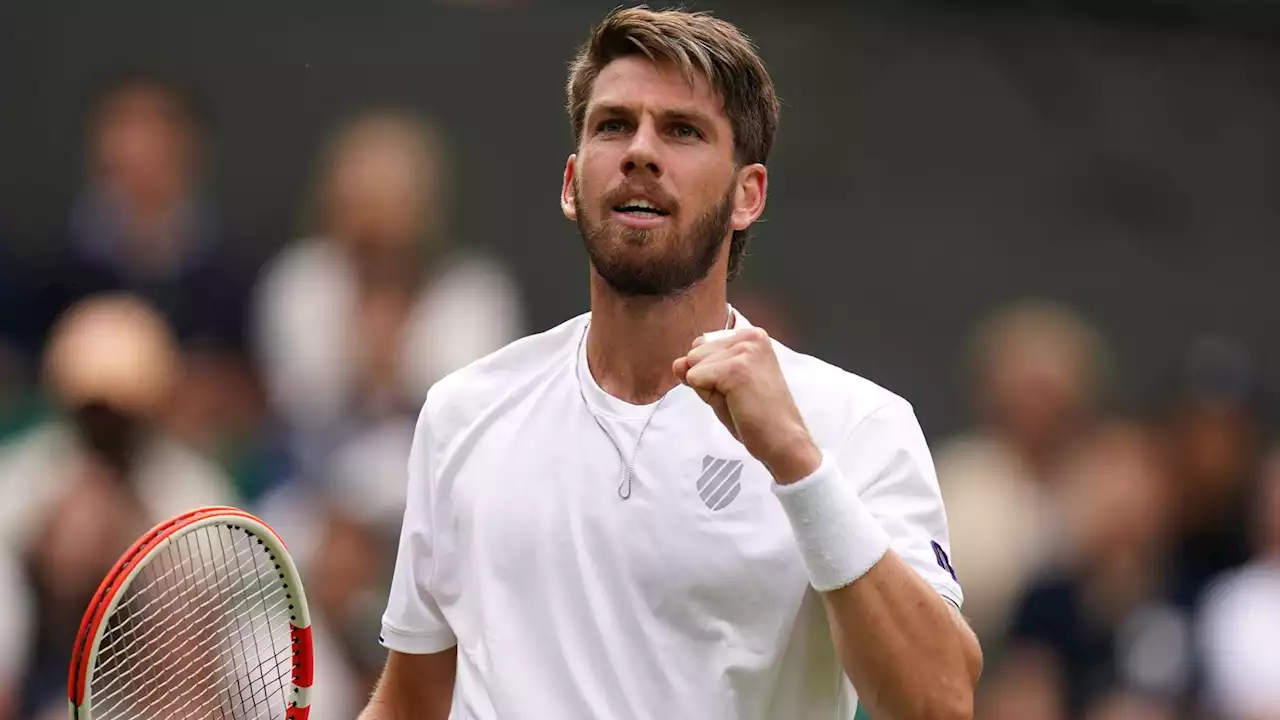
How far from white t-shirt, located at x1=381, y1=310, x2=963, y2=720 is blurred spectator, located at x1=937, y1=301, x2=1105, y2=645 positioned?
4273 mm

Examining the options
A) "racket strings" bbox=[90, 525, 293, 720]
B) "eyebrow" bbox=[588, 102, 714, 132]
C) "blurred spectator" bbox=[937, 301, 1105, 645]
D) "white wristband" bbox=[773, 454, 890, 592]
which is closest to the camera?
"white wristband" bbox=[773, 454, 890, 592]

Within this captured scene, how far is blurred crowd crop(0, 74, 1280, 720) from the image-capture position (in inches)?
257

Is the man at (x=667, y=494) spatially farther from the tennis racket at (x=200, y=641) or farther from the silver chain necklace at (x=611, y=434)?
the tennis racket at (x=200, y=641)

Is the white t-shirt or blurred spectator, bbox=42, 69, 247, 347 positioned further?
blurred spectator, bbox=42, 69, 247, 347

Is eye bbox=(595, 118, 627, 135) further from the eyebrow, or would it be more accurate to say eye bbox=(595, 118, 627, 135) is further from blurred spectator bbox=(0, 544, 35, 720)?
blurred spectator bbox=(0, 544, 35, 720)

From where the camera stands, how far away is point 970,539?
7824 mm

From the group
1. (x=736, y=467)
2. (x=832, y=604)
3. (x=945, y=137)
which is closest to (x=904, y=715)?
(x=832, y=604)

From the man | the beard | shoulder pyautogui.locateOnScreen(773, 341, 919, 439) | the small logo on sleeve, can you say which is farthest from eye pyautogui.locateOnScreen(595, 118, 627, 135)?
the small logo on sleeve

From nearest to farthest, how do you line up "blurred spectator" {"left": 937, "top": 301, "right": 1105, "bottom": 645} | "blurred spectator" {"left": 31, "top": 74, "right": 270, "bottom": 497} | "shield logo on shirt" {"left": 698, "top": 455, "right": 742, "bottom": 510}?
"shield logo on shirt" {"left": 698, "top": 455, "right": 742, "bottom": 510} → "blurred spectator" {"left": 31, "top": 74, "right": 270, "bottom": 497} → "blurred spectator" {"left": 937, "top": 301, "right": 1105, "bottom": 645}

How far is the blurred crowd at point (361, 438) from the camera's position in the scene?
654 cm

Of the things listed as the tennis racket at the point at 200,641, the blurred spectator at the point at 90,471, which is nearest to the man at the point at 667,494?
the tennis racket at the point at 200,641

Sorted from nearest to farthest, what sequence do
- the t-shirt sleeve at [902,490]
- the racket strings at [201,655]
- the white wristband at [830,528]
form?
1. the white wristband at [830,528]
2. the t-shirt sleeve at [902,490]
3. the racket strings at [201,655]

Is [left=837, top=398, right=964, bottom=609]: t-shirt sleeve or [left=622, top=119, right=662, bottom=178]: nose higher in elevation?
[left=622, top=119, right=662, bottom=178]: nose

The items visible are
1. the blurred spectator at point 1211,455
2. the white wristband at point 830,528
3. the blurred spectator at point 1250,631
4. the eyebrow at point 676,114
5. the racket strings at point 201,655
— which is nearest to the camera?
the white wristband at point 830,528
